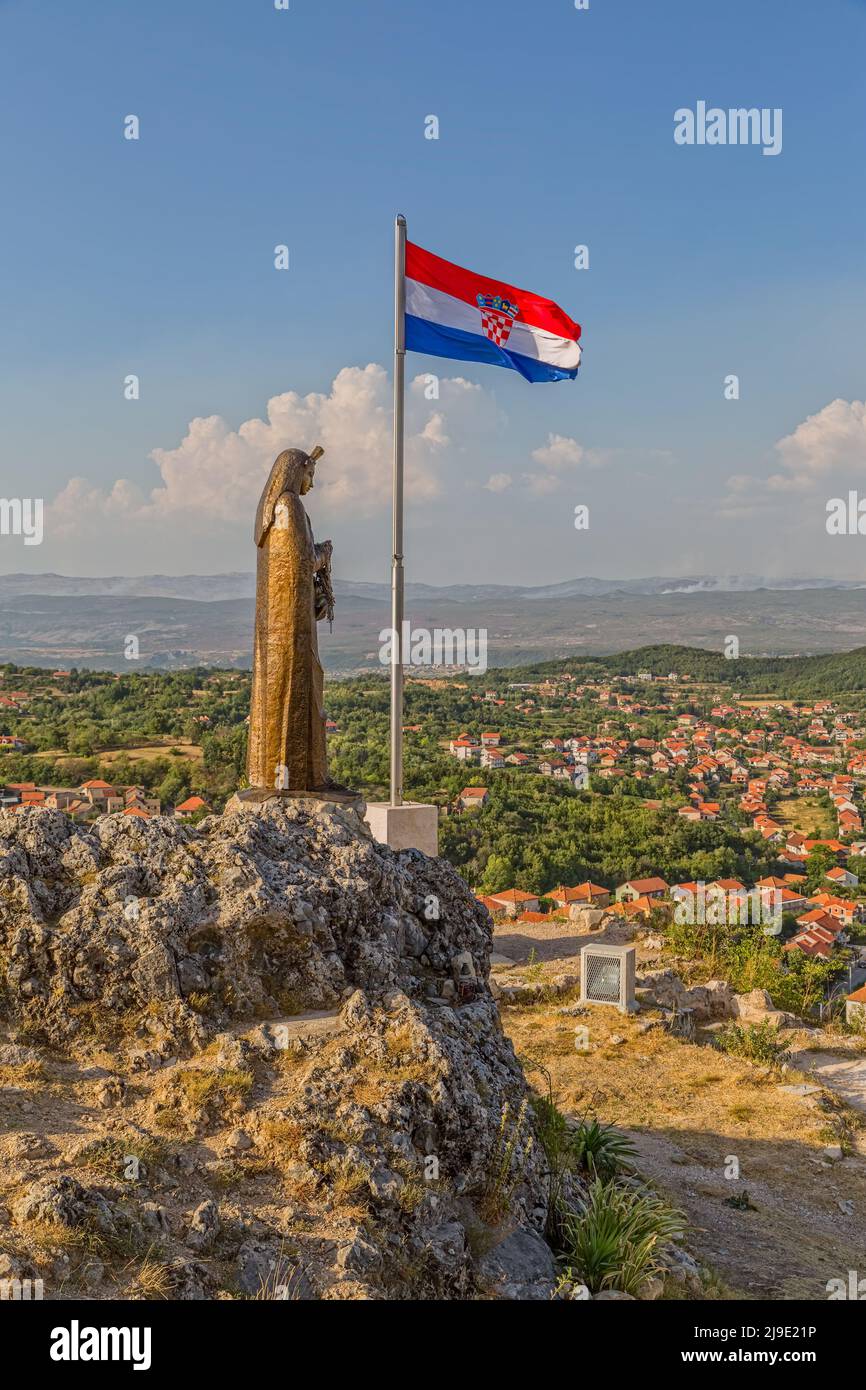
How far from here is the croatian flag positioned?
10914mm

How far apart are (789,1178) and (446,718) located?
41336 mm

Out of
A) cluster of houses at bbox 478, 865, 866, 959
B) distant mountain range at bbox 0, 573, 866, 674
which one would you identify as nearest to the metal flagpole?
cluster of houses at bbox 478, 865, 866, 959

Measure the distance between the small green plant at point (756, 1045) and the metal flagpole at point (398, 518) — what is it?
5585 mm

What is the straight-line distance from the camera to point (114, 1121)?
18.4 ft

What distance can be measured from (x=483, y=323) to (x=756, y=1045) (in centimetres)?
940

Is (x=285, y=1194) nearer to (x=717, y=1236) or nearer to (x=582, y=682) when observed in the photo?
(x=717, y=1236)

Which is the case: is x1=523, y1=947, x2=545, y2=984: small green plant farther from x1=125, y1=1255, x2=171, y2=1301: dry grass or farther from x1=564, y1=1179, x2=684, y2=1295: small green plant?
x1=125, y1=1255, x2=171, y2=1301: dry grass

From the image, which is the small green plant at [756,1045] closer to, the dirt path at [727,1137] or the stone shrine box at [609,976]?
the dirt path at [727,1137]

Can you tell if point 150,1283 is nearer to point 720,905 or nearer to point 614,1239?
point 614,1239

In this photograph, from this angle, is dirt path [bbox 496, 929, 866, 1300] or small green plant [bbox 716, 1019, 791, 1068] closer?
dirt path [bbox 496, 929, 866, 1300]

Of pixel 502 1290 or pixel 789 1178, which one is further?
pixel 789 1178

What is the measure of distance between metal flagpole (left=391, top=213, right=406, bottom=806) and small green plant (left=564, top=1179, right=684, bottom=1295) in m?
4.66

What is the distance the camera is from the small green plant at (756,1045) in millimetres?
11953
